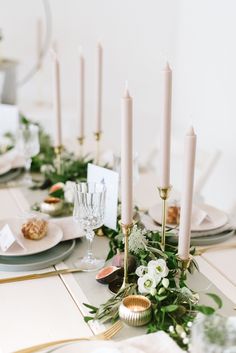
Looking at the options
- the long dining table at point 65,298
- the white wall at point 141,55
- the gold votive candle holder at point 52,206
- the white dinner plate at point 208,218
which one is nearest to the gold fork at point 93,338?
the long dining table at point 65,298

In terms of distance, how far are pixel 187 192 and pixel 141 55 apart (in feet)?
8.57

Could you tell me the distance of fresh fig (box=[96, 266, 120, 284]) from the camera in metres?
1.15

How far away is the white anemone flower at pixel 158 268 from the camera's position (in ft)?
3.46

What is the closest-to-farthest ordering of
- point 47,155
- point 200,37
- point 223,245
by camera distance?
1. point 223,245
2. point 47,155
3. point 200,37

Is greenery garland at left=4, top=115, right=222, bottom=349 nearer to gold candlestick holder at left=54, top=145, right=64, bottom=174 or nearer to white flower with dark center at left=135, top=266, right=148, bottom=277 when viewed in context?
white flower with dark center at left=135, top=266, right=148, bottom=277

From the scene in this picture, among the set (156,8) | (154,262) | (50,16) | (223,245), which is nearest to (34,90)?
(50,16)

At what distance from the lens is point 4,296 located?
1.12 m

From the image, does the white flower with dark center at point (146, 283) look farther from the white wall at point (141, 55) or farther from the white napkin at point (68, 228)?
the white wall at point (141, 55)

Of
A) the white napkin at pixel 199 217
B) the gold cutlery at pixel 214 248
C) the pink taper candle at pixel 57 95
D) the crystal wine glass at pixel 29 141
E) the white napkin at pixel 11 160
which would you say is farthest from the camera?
the white napkin at pixel 11 160

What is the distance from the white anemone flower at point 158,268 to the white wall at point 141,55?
1.72 meters

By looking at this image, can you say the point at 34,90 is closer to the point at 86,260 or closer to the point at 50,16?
the point at 50,16

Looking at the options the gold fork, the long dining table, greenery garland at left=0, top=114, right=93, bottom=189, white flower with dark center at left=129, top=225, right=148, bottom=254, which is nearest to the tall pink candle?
greenery garland at left=0, top=114, right=93, bottom=189

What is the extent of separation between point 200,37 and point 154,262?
2.14 m

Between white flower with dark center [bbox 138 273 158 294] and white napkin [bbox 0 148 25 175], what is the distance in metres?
1.02
